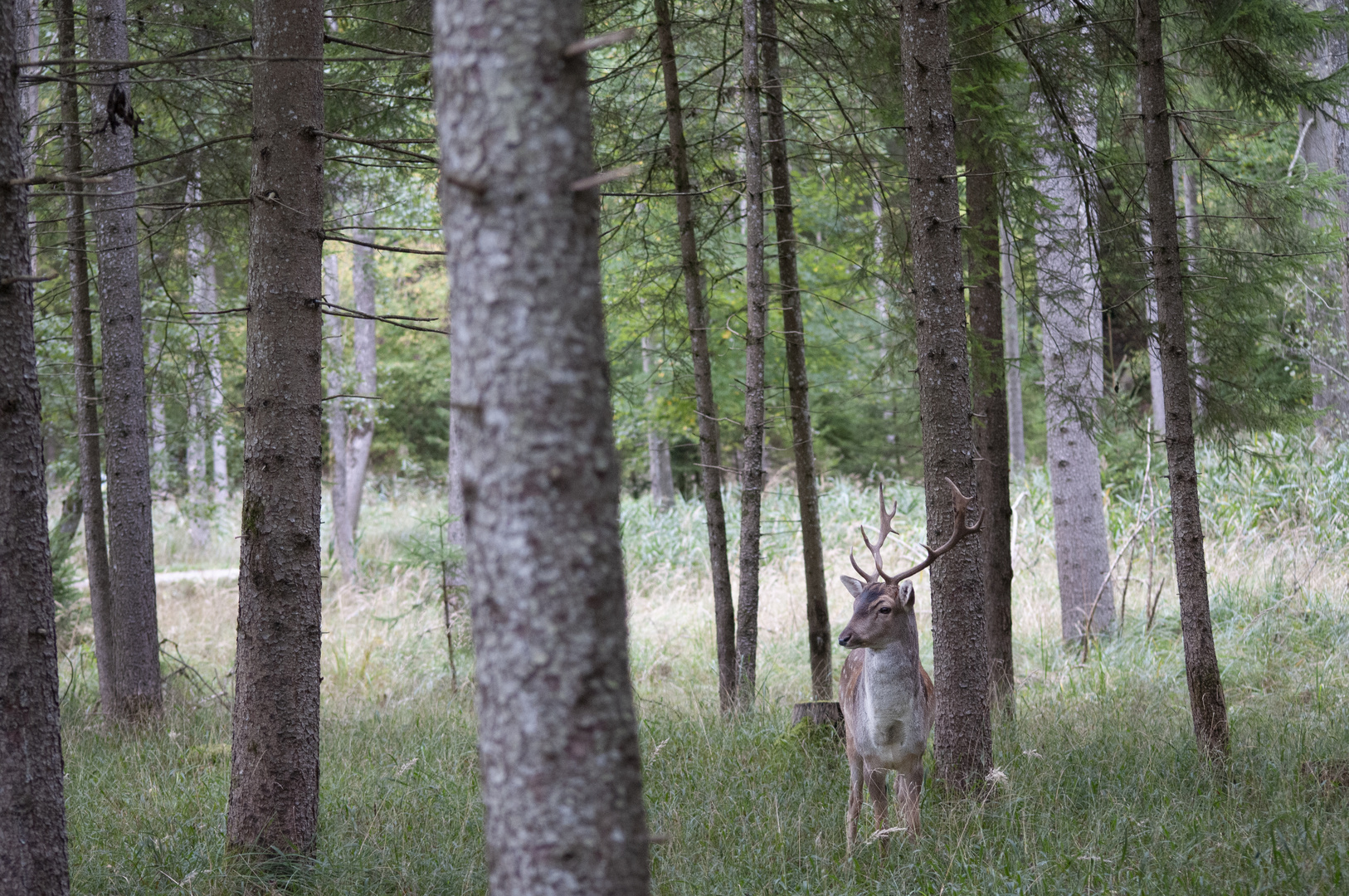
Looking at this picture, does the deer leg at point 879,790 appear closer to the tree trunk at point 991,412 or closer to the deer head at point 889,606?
the deer head at point 889,606

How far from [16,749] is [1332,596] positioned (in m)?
11.6

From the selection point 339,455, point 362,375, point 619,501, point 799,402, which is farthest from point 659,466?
point 619,501

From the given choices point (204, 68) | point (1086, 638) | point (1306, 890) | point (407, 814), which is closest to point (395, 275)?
point (204, 68)

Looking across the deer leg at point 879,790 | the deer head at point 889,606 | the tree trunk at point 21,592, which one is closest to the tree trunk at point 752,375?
the deer head at point 889,606

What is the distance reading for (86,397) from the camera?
7.94m

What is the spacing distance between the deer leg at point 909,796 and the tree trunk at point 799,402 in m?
2.77

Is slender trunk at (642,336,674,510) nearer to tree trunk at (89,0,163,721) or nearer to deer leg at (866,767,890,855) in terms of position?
tree trunk at (89,0,163,721)

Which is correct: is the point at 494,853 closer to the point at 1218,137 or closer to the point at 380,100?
the point at 380,100

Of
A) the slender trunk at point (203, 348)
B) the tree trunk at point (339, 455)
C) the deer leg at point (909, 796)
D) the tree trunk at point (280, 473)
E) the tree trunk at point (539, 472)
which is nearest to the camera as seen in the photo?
the tree trunk at point (539, 472)

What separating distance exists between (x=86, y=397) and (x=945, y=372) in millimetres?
6433

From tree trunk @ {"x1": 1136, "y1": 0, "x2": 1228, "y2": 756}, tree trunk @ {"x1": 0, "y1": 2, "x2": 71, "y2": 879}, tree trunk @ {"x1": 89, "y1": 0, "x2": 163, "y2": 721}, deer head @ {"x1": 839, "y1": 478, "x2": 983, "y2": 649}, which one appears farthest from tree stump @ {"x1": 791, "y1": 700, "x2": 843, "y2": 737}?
tree trunk @ {"x1": 89, "y1": 0, "x2": 163, "y2": 721}

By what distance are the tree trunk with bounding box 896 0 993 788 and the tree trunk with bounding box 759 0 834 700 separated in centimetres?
258

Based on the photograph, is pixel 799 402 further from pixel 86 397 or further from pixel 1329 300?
pixel 1329 300

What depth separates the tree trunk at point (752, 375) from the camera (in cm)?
737
